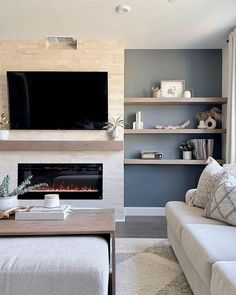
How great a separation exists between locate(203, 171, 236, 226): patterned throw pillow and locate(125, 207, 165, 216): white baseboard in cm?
232

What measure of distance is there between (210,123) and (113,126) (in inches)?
57.3

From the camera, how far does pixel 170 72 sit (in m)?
4.82

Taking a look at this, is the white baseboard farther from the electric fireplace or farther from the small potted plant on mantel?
the small potted plant on mantel

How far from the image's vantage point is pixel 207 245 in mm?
1832

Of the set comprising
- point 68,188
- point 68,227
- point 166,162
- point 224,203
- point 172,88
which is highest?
point 172,88

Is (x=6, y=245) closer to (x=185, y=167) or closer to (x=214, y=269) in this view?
(x=214, y=269)

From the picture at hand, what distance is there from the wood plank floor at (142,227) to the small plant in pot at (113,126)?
1.22 m

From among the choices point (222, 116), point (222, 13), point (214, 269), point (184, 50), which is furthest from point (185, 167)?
Answer: point (214, 269)

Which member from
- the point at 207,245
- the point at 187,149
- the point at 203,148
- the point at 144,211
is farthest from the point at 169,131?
the point at 207,245

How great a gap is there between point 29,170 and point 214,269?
3432 millimetres

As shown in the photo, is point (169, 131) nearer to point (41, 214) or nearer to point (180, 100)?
point (180, 100)

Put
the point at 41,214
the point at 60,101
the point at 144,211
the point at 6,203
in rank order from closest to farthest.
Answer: the point at 41,214 < the point at 6,203 < the point at 60,101 < the point at 144,211

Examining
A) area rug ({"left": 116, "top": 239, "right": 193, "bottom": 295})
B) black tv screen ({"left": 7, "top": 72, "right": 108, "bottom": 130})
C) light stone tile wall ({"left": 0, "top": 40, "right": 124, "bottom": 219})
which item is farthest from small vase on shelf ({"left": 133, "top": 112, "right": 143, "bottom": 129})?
area rug ({"left": 116, "top": 239, "right": 193, "bottom": 295})

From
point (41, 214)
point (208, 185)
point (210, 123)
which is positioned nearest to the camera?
point (41, 214)
